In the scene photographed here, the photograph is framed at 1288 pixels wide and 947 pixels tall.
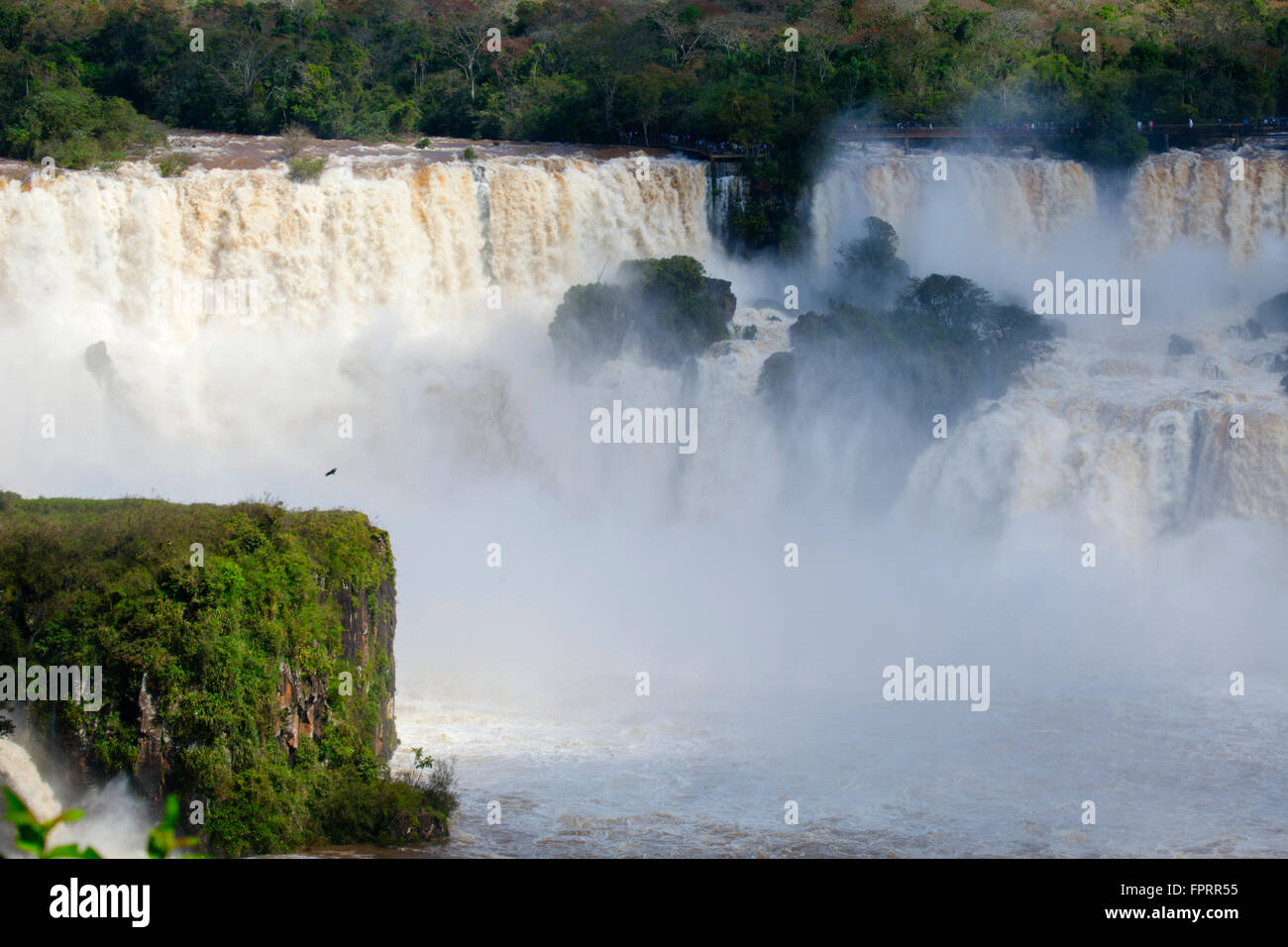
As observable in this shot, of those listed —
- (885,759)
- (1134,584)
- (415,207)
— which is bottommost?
(885,759)

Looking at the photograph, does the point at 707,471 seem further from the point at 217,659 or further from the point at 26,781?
the point at 26,781

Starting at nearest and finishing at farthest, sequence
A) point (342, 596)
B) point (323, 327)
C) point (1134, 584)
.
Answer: point (342, 596) < point (1134, 584) < point (323, 327)

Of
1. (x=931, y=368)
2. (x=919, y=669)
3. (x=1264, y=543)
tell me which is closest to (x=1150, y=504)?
(x=1264, y=543)

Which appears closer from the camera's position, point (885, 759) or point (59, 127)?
point (885, 759)

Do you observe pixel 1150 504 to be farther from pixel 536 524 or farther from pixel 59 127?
pixel 59 127

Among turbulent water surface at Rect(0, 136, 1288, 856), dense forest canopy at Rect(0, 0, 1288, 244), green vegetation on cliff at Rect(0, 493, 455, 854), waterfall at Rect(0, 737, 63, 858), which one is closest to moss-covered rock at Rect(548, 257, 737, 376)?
turbulent water surface at Rect(0, 136, 1288, 856)

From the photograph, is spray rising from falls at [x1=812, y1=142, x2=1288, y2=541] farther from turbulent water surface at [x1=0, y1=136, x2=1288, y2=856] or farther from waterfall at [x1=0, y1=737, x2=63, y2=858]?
waterfall at [x1=0, y1=737, x2=63, y2=858]

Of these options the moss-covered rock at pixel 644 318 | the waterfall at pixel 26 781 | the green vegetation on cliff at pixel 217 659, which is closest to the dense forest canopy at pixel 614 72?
the moss-covered rock at pixel 644 318
